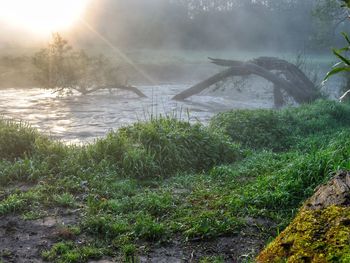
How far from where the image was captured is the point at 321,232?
12.2 feet

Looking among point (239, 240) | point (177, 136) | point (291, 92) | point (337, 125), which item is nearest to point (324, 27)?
point (291, 92)

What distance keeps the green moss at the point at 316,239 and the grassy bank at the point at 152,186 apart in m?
0.90

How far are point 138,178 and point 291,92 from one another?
1179 centimetres

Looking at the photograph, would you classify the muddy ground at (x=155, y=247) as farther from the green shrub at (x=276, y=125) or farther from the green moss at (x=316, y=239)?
the green shrub at (x=276, y=125)

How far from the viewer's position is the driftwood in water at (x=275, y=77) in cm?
1823

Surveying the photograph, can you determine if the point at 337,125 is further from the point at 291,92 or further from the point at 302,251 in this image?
the point at 302,251

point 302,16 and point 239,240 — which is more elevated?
point 302,16

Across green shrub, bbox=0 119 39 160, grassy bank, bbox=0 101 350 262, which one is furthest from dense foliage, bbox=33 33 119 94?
green shrub, bbox=0 119 39 160

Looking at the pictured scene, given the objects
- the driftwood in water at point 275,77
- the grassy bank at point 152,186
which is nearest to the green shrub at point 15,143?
the grassy bank at point 152,186

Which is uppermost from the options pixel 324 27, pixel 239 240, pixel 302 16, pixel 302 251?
pixel 302 16

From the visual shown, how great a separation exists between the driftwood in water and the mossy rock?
45.9 ft

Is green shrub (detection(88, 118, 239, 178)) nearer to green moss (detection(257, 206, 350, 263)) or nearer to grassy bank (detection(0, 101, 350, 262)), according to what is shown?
grassy bank (detection(0, 101, 350, 262))

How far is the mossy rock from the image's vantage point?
3433 millimetres

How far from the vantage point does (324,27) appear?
2153 cm
